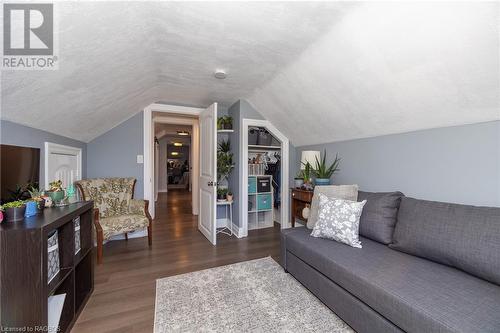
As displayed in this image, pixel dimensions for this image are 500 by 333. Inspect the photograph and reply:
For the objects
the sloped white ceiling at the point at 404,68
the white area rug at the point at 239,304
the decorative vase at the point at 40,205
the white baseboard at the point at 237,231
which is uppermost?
the sloped white ceiling at the point at 404,68

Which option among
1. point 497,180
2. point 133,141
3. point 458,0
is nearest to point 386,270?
point 497,180

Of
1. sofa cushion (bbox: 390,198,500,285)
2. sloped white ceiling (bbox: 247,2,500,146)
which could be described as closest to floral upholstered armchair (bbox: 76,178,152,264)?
sloped white ceiling (bbox: 247,2,500,146)

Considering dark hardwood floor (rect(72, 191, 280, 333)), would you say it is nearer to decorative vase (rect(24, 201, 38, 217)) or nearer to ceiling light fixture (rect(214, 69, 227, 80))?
decorative vase (rect(24, 201, 38, 217))

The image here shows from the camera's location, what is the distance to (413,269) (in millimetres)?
1419

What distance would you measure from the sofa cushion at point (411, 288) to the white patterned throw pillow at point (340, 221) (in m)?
0.09

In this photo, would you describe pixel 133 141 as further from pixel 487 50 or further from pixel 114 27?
pixel 487 50

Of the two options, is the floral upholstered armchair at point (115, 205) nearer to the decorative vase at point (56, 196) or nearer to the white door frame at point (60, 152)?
the white door frame at point (60, 152)

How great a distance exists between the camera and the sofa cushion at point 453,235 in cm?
127

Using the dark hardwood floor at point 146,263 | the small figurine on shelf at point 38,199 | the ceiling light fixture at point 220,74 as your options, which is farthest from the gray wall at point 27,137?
the ceiling light fixture at point 220,74

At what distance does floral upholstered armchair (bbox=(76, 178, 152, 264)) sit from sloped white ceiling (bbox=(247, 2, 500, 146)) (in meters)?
2.61

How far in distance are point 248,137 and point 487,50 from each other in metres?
2.85

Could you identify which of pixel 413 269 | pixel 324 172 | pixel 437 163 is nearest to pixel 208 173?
pixel 324 172

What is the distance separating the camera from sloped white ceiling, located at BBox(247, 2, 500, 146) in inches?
50.4

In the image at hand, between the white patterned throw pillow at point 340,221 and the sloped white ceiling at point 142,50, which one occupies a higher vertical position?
the sloped white ceiling at point 142,50
